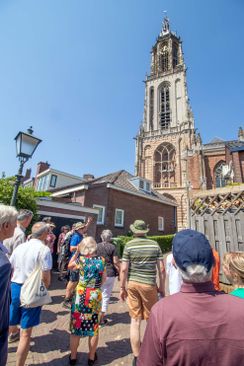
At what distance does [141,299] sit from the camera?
3.48 metres

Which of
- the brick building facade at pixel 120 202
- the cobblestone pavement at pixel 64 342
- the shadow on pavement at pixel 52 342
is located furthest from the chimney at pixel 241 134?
the shadow on pavement at pixel 52 342

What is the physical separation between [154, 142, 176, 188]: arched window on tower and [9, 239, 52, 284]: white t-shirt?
35.1 meters

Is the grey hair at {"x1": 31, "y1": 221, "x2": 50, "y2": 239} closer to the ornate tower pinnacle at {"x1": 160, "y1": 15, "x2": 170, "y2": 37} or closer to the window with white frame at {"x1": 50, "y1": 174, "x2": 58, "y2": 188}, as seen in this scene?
the window with white frame at {"x1": 50, "y1": 174, "x2": 58, "y2": 188}

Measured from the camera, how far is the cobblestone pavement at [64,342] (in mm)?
3408

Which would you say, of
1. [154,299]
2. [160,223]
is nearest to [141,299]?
[154,299]

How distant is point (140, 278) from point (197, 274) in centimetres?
231

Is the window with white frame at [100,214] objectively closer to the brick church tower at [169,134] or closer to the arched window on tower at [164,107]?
the brick church tower at [169,134]

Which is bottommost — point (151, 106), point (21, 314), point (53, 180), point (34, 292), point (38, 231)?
point (21, 314)

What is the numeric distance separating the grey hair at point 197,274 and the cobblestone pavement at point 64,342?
312cm

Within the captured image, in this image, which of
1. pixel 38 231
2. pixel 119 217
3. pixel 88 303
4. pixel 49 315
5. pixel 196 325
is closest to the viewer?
pixel 196 325

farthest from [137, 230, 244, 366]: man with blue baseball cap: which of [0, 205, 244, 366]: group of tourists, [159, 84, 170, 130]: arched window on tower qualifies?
[159, 84, 170, 130]: arched window on tower

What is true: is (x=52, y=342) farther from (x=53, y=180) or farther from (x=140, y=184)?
(x=53, y=180)

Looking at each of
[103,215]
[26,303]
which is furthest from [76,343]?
[103,215]

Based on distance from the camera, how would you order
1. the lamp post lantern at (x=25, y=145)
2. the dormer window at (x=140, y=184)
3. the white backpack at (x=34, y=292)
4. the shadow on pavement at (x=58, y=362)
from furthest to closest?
the dormer window at (x=140, y=184) → the lamp post lantern at (x=25, y=145) → the shadow on pavement at (x=58, y=362) → the white backpack at (x=34, y=292)
